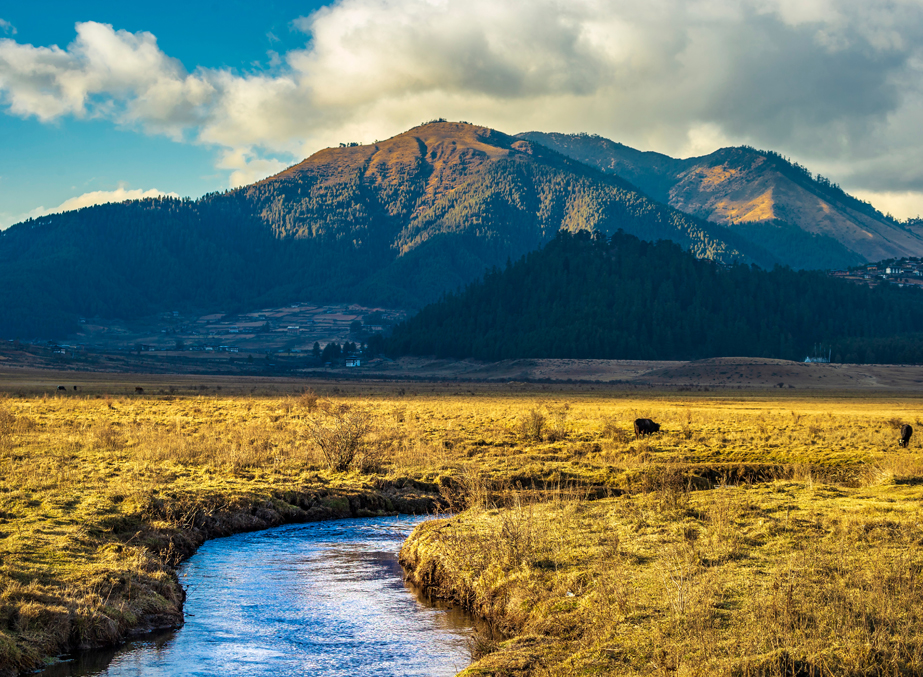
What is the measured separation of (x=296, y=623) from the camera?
15477 mm

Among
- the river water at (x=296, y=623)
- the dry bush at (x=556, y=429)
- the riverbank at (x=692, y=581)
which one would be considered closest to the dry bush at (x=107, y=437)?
the river water at (x=296, y=623)

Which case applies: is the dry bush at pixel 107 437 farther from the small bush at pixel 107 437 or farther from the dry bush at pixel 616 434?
the dry bush at pixel 616 434

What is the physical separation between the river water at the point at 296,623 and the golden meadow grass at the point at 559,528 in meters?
0.72

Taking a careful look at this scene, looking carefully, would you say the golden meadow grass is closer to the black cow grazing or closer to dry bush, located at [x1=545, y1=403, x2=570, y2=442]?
dry bush, located at [x1=545, y1=403, x2=570, y2=442]

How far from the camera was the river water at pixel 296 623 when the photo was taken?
43.9ft

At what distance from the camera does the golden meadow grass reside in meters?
12.3

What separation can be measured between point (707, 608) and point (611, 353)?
185m

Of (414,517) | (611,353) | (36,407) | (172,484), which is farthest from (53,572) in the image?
(611,353)

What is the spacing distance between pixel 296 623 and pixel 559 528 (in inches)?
253

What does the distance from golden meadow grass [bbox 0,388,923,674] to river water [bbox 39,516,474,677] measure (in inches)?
28.4

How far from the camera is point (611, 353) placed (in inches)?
7667

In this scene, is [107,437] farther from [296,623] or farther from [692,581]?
[692,581]

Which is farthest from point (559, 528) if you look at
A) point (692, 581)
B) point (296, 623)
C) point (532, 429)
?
point (532, 429)

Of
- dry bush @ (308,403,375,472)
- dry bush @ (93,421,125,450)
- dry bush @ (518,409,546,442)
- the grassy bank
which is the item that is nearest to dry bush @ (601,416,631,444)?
dry bush @ (518,409,546,442)
